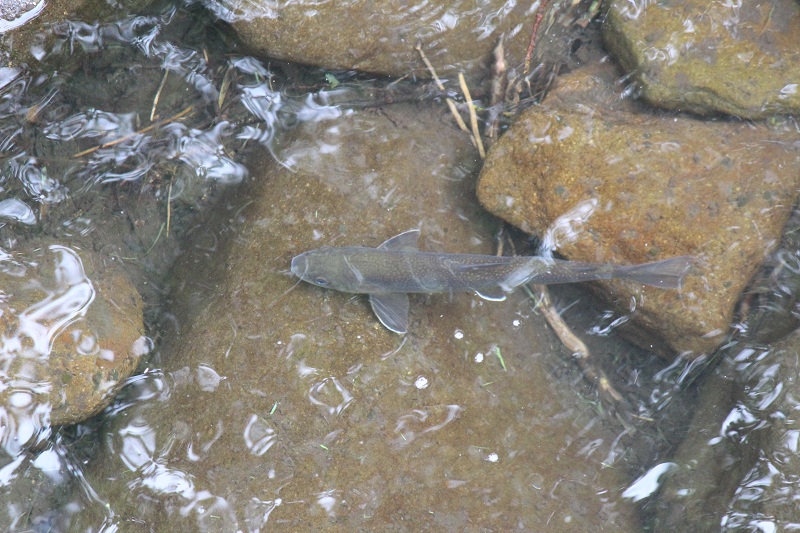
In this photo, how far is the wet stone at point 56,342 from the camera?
3.98 m

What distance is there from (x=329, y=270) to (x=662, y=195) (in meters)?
2.70

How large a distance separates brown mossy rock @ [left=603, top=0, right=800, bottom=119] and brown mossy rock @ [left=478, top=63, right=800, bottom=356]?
26 cm

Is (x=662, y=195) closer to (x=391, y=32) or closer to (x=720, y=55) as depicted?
(x=720, y=55)

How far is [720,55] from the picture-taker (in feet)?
15.5

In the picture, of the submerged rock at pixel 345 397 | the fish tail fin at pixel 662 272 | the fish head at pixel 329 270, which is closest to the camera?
the submerged rock at pixel 345 397

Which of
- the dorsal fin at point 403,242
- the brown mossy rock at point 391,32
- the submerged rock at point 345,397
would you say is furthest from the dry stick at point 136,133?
the dorsal fin at point 403,242

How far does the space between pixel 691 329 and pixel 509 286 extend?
1.49 meters

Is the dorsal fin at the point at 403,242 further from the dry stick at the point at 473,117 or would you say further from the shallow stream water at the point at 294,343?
the dry stick at the point at 473,117

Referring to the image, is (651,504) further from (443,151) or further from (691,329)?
(443,151)

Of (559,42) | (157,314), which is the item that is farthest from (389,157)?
(157,314)

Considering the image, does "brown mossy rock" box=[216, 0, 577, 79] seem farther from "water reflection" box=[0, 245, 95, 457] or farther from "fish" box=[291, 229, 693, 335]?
"water reflection" box=[0, 245, 95, 457]

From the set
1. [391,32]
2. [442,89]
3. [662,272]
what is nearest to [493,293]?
[662,272]

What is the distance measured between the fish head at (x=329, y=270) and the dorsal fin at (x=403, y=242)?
1.02 ft

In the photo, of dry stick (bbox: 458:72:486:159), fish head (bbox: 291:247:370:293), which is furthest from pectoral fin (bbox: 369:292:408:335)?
dry stick (bbox: 458:72:486:159)
